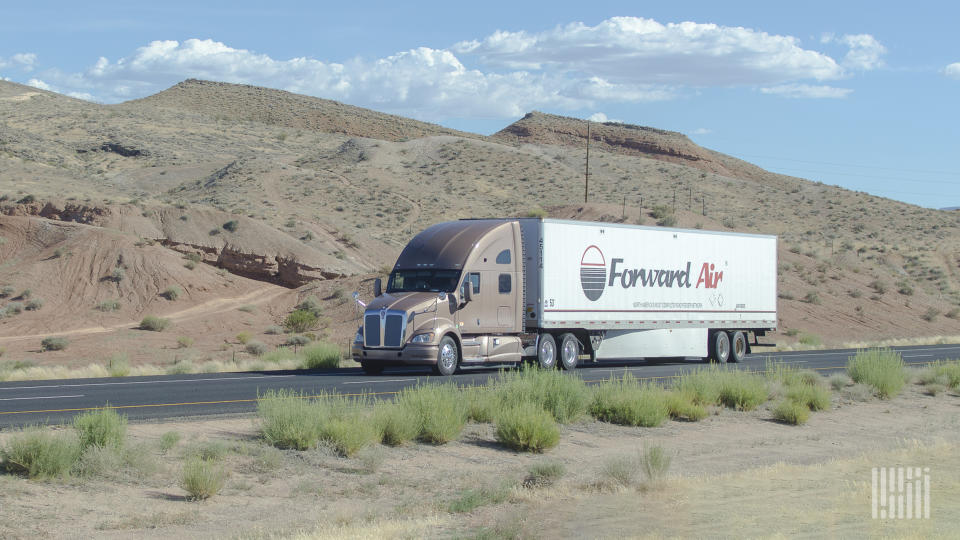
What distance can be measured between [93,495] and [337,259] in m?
47.0

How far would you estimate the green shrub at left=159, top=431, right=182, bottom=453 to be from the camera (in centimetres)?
1258

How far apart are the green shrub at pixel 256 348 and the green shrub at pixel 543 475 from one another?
28.1m

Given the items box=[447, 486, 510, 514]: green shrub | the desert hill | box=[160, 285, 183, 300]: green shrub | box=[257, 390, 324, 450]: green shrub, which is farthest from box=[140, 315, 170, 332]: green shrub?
box=[447, 486, 510, 514]: green shrub

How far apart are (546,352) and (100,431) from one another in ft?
52.3

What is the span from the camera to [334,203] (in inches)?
2943

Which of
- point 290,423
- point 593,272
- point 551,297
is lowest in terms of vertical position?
point 290,423

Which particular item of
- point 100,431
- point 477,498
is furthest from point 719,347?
point 100,431

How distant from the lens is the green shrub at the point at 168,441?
12.6 meters

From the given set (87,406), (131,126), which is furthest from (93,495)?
(131,126)

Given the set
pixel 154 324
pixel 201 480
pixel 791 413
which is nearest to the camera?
pixel 201 480

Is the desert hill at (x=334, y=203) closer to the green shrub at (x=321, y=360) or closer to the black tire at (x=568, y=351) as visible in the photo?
the green shrub at (x=321, y=360)

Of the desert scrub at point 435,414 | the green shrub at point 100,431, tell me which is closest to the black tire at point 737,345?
the desert scrub at point 435,414

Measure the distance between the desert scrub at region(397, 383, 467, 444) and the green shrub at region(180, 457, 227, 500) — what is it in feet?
12.9

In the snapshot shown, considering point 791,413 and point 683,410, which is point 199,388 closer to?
point 683,410
